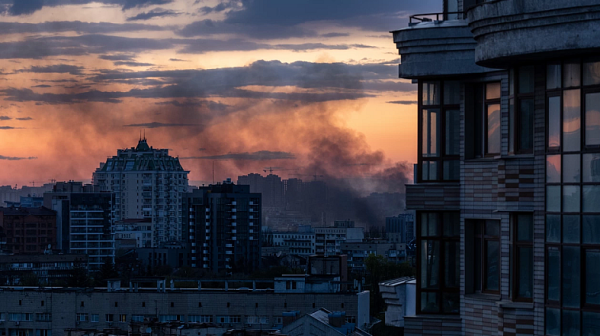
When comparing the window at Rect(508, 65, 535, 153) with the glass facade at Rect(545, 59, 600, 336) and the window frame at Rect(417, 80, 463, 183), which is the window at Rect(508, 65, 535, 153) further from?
the window frame at Rect(417, 80, 463, 183)

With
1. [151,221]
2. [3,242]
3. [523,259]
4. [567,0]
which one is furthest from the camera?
[151,221]

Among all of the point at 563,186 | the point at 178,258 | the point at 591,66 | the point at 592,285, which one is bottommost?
the point at 178,258

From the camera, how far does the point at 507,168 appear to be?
7.64 metres

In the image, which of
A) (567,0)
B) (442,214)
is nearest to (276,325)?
(442,214)

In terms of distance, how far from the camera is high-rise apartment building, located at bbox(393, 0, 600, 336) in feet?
22.6

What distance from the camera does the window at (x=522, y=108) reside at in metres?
7.32

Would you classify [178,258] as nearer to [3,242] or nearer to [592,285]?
[3,242]

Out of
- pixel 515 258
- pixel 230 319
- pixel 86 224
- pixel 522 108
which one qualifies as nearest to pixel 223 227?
pixel 86 224

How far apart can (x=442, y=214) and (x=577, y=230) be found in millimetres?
2487

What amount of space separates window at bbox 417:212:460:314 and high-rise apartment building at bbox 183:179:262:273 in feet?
357

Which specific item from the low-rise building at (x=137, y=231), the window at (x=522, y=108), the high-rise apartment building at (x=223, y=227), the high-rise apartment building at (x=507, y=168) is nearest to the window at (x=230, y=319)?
the high-rise apartment building at (x=507, y=168)

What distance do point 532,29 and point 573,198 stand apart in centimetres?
113

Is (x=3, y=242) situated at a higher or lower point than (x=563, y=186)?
lower

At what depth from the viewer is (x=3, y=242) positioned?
390ft
